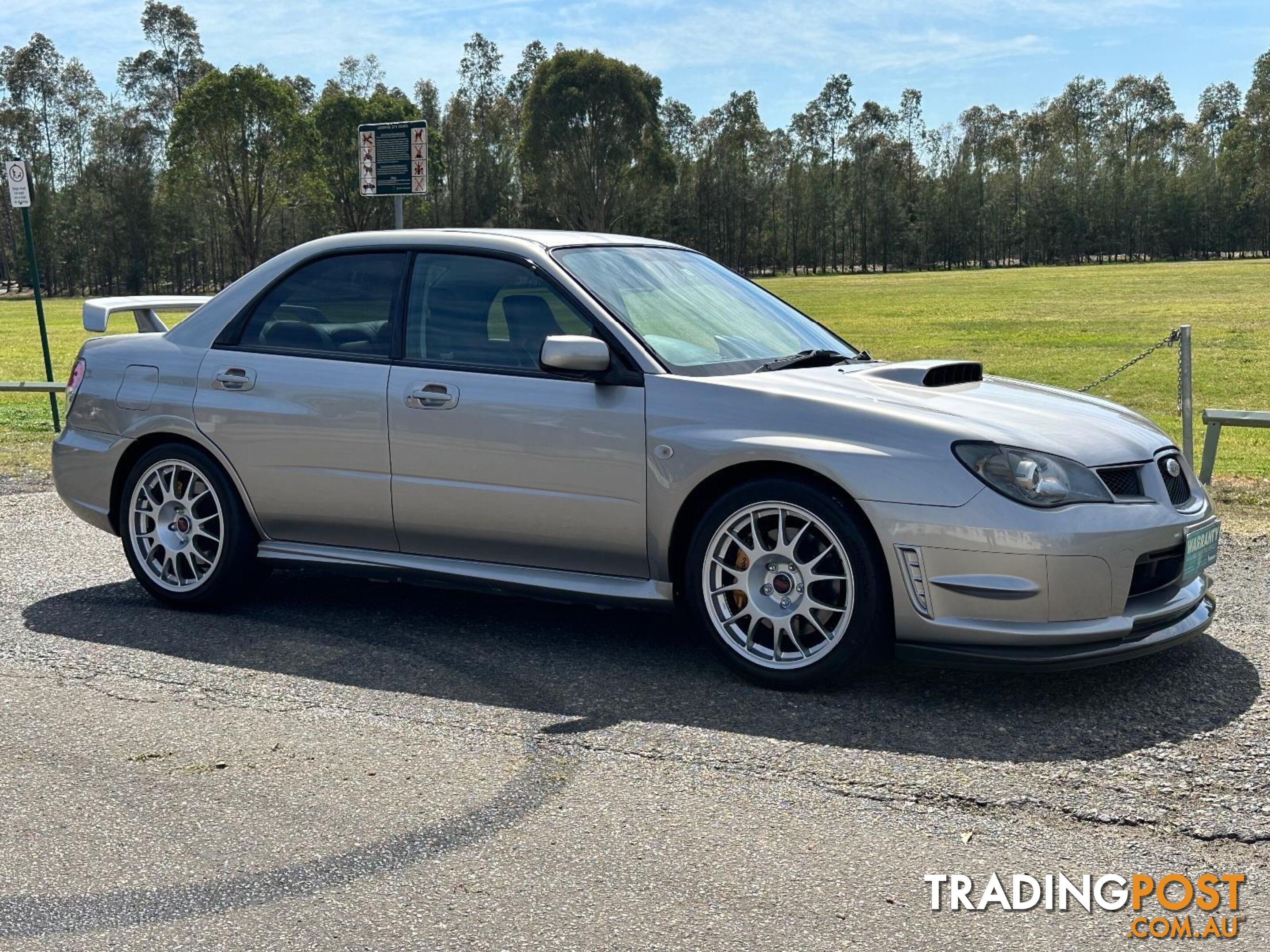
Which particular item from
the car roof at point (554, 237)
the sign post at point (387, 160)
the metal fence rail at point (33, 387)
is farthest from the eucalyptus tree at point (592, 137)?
the car roof at point (554, 237)

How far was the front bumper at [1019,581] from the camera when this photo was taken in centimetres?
442

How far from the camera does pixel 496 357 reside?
5.45 m

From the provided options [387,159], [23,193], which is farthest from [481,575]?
[23,193]

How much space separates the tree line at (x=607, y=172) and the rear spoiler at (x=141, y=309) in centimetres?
5848

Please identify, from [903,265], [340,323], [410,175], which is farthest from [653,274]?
[903,265]

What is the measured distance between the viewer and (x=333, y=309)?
231 inches

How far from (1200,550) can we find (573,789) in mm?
2475

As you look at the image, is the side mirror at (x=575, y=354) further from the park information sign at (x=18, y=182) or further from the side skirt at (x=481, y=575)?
the park information sign at (x=18, y=182)

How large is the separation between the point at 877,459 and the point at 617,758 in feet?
4.37

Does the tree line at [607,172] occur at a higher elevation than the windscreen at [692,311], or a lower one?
higher

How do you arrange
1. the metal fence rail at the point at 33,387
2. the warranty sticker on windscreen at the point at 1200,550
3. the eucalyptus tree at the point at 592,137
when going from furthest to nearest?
the eucalyptus tree at the point at 592,137 → the metal fence rail at the point at 33,387 → the warranty sticker on windscreen at the point at 1200,550

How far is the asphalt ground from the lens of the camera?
314 cm

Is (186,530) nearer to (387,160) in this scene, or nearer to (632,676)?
(632,676)

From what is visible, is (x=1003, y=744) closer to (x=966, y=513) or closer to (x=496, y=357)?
(x=966, y=513)
